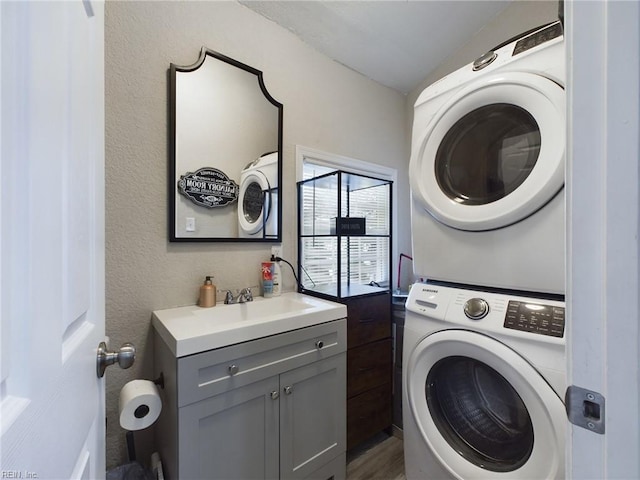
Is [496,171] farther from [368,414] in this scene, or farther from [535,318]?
[368,414]

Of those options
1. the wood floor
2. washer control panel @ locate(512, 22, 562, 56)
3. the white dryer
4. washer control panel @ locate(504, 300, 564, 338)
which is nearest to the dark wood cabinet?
the wood floor

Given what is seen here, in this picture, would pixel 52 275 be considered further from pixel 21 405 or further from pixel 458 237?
pixel 458 237

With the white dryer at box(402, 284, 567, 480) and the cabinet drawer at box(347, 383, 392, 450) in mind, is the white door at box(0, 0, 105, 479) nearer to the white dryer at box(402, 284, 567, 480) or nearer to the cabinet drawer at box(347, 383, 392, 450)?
the white dryer at box(402, 284, 567, 480)

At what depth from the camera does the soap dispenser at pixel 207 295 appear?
1433 millimetres

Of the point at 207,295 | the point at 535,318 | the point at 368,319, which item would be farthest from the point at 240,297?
the point at 535,318

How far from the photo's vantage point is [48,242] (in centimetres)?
38

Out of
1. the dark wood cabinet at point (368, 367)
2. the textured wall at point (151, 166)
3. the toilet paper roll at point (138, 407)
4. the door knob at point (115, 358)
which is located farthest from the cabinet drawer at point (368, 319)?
the door knob at point (115, 358)

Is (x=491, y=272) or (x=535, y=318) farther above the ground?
→ (x=491, y=272)

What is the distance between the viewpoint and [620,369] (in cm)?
36

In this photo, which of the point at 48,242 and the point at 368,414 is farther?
the point at 368,414

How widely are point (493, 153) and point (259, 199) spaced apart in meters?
1.20

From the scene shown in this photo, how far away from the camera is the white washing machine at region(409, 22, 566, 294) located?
0.94m

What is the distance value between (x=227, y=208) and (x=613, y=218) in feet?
4.99

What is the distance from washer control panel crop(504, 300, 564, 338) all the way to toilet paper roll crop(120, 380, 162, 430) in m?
1.25
